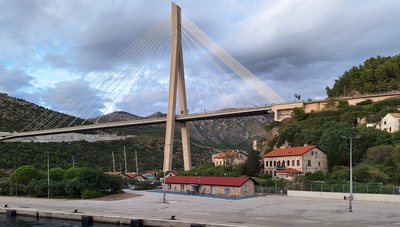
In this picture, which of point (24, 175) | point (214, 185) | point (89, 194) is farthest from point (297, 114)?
point (24, 175)

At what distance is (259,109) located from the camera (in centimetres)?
6944

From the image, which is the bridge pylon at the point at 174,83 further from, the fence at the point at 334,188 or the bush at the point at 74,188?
the fence at the point at 334,188

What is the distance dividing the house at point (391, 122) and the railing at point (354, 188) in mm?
18804

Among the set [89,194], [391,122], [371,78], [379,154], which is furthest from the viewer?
[371,78]

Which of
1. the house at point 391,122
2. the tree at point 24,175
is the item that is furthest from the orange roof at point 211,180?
the house at point 391,122

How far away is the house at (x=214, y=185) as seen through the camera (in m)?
48.4

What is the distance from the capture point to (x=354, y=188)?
42.7 metres

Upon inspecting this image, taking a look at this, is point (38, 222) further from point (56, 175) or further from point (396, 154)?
point (396, 154)

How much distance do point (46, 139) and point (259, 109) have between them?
183 feet

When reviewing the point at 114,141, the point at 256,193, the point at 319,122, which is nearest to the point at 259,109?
the point at 319,122

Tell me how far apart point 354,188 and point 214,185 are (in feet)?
54.3

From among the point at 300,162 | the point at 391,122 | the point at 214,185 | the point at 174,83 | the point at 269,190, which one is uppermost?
the point at 174,83

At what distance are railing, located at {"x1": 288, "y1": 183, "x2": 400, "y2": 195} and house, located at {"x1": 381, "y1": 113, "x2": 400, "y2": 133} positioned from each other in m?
18.8

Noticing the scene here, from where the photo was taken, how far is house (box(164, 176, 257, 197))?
159 ft
